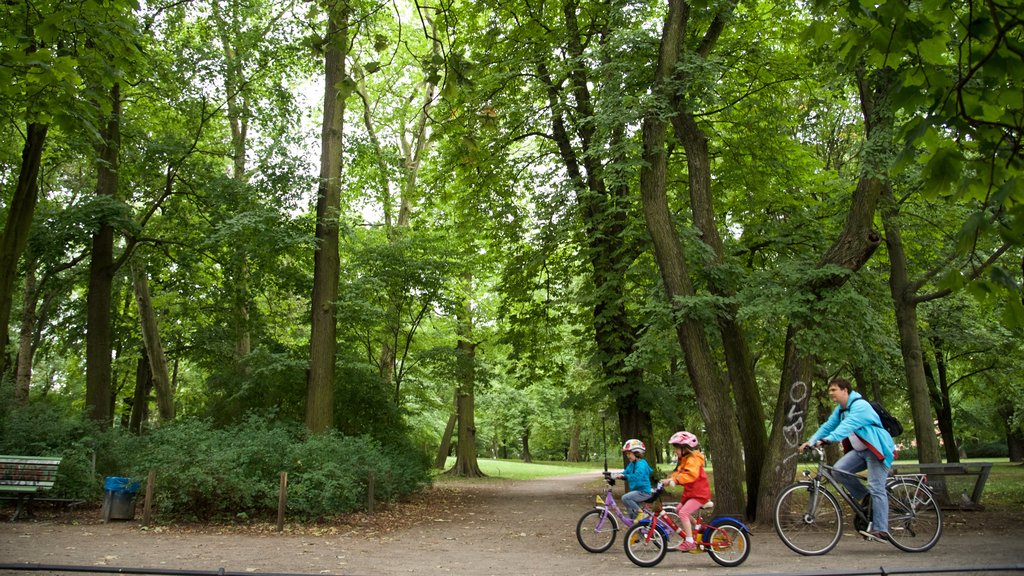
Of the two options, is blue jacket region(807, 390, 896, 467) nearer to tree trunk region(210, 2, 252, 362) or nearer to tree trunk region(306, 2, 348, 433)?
tree trunk region(306, 2, 348, 433)

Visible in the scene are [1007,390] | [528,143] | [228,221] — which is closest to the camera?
[228,221]

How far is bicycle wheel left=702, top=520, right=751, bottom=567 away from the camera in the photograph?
764 centimetres

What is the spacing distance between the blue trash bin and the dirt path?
211 millimetres

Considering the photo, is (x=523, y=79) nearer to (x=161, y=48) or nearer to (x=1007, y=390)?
(x=161, y=48)

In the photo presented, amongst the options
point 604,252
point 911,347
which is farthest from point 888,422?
point 604,252

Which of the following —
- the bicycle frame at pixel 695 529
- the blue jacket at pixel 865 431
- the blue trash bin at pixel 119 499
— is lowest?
the bicycle frame at pixel 695 529

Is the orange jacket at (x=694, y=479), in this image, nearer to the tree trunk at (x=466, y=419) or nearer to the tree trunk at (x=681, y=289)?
the tree trunk at (x=681, y=289)

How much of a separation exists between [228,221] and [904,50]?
44.4 ft

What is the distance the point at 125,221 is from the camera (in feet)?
50.5

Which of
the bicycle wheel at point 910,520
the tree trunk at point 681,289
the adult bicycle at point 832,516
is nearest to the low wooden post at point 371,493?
the tree trunk at point 681,289

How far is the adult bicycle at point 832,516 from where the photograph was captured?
8.12 meters

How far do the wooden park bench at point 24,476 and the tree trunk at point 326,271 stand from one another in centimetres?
482

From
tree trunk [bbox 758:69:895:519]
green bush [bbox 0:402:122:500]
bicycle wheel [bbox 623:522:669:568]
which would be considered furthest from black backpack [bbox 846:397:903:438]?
green bush [bbox 0:402:122:500]

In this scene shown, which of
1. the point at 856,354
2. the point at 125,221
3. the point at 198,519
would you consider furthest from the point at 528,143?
the point at 198,519
